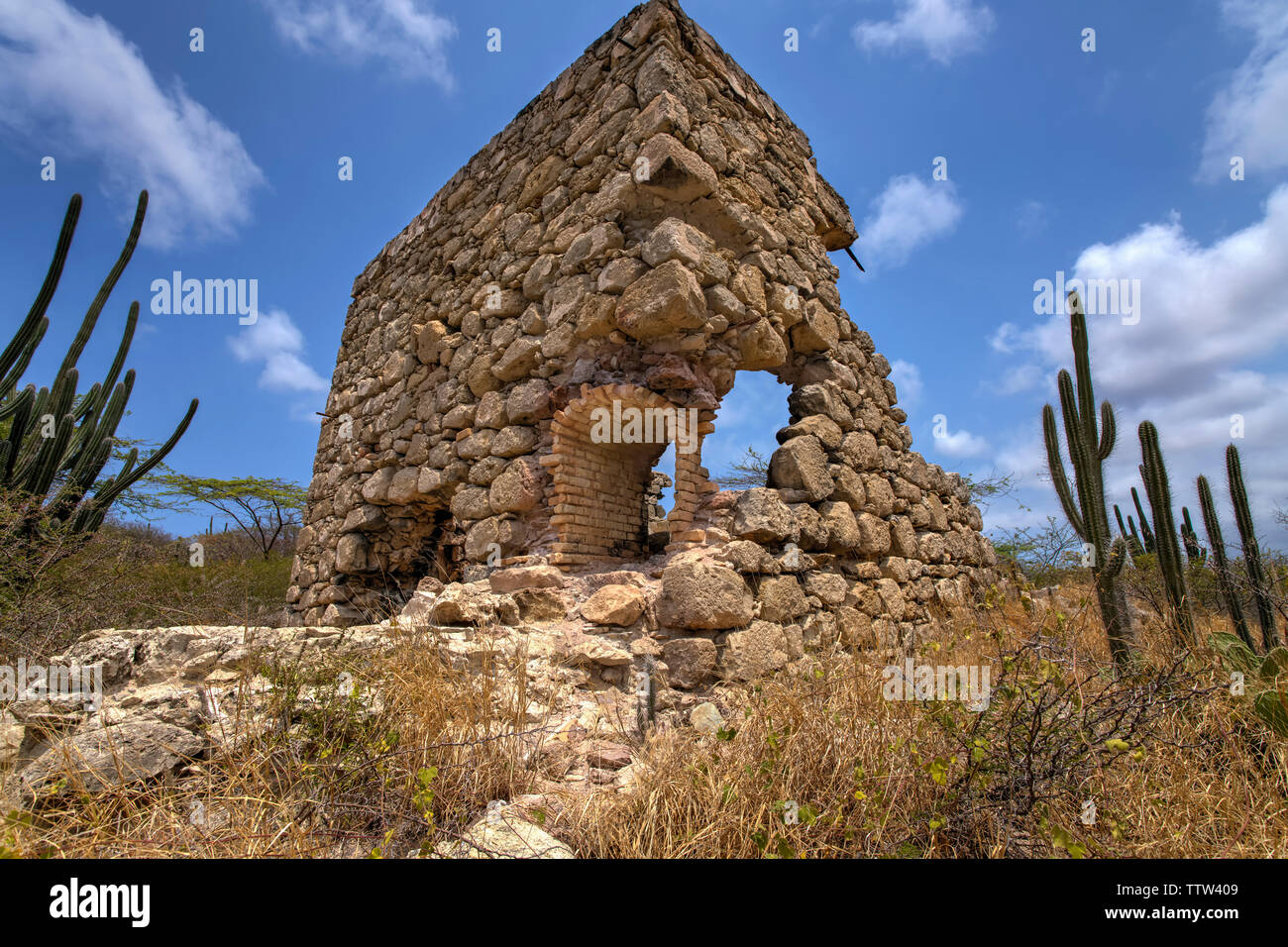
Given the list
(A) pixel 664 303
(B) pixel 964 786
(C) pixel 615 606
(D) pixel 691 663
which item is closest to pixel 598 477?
(C) pixel 615 606

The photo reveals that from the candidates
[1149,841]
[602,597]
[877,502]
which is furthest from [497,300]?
[1149,841]

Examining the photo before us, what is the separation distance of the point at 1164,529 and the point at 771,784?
155 inches

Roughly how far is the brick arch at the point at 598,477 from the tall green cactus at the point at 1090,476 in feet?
8.41

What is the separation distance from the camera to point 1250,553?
14.1ft

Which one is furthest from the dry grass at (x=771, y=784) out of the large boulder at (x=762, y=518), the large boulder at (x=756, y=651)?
the large boulder at (x=762, y=518)

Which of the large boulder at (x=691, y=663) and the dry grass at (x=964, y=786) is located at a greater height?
the large boulder at (x=691, y=663)

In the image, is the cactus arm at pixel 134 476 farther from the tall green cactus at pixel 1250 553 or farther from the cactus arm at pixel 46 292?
the tall green cactus at pixel 1250 553

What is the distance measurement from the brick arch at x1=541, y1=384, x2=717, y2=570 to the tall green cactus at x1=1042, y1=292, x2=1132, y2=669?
8.41ft

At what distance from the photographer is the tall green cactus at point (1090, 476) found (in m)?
4.04

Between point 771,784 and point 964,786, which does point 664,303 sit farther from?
point 964,786

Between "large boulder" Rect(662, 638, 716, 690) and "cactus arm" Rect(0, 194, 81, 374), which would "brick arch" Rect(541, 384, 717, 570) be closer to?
"large boulder" Rect(662, 638, 716, 690)

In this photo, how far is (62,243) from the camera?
253 inches
